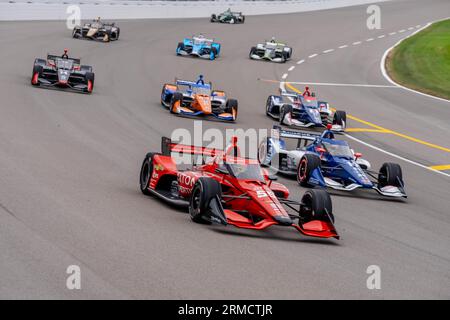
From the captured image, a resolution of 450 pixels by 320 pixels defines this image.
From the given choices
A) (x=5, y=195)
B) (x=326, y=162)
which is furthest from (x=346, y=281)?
(x=326, y=162)

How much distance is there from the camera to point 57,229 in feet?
40.2

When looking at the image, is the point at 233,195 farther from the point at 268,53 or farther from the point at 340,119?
the point at 268,53

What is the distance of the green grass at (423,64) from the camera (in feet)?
136

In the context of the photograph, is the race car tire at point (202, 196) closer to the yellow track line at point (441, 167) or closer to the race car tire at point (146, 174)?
the race car tire at point (146, 174)

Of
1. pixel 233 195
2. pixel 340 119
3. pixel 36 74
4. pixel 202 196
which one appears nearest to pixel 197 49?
pixel 36 74

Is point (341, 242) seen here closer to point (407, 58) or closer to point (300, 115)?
point (300, 115)

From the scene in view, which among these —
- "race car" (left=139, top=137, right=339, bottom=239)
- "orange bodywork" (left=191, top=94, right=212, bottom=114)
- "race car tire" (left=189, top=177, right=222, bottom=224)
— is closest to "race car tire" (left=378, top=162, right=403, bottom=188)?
"race car" (left=139, top=137, right=339, bottom=239)

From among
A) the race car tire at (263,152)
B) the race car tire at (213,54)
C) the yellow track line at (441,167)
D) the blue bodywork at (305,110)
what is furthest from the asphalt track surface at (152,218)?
the race car tire at (213,54)

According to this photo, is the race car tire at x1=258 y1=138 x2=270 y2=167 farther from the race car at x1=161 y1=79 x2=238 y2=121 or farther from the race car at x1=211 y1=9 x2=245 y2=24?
the race car at x1=211 y1=9 x2=245 y2=24

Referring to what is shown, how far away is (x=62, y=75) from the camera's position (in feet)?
95.1

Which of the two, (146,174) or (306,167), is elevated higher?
(146,174)

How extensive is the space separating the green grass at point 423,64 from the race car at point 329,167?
1981cm

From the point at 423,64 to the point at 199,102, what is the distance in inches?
852

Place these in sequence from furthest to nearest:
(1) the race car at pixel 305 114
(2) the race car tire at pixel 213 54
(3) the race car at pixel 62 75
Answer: (2) the race car tire at pixel 213 54 → (3) the race car at pixel 62 75 → (1) the race car at pixel 305 114
